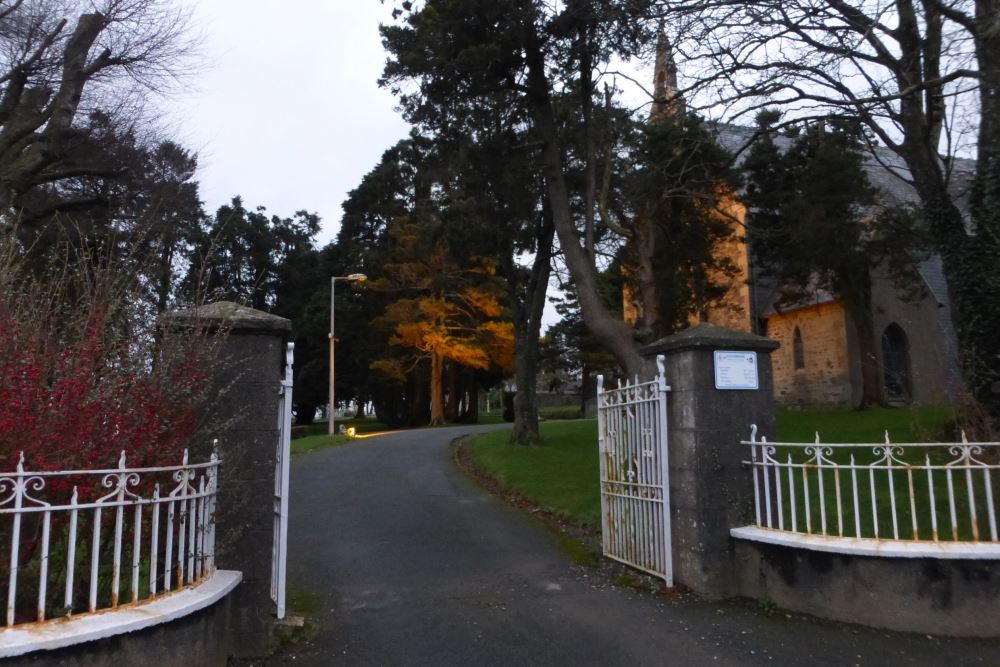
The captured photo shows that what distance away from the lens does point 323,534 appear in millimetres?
9242

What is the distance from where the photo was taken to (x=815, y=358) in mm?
29547

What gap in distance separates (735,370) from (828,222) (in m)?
13.5

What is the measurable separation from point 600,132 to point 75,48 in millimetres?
10600

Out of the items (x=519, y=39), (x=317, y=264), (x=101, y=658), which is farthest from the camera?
(x=317, y=264)

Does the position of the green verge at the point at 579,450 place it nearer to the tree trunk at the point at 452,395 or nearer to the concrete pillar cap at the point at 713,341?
the concrete pillar cap at the point at 713,341

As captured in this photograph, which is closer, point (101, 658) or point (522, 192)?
point (101, 658)

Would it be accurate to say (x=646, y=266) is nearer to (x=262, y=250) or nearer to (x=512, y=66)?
(x=512, y=66)

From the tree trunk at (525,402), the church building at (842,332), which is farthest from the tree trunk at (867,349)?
the tree trunk at (525,402)

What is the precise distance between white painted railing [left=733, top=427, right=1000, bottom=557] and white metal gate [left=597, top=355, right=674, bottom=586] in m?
0.83

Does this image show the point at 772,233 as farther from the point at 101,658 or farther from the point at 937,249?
the point at 101,658

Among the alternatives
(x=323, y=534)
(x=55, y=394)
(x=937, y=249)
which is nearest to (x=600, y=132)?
(x=937, y=249)

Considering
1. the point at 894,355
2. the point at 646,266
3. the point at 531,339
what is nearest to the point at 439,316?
the point at 531,339

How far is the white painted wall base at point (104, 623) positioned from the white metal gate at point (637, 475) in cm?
384

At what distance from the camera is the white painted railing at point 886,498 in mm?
5207
